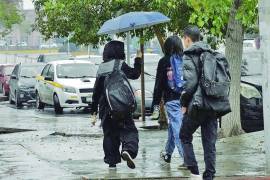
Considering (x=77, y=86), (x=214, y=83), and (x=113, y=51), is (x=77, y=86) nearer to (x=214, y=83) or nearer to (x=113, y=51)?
(x=113, y=51)

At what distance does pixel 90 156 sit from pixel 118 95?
94.4 inches

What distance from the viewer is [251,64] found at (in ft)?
71.7

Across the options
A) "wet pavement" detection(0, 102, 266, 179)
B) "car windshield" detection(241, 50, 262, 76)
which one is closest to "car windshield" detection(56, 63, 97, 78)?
"car windshield" detection(241, 50, 262, 76)

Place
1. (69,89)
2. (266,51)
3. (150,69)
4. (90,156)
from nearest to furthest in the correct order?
(266,51), (90,156), (69,89), (150,69)

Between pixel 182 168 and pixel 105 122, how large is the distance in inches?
48.3

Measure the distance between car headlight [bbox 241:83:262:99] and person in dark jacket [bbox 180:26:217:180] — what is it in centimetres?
800

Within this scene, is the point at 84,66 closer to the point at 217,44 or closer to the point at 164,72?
the point at 217,44

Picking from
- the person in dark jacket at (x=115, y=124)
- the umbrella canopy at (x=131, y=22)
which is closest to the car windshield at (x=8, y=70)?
the umbrella canopy at (x=131, y=22)

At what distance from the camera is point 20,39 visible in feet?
404

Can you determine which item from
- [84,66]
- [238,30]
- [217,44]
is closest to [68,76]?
[84,66]

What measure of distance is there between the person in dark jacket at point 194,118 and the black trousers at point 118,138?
4.22 ft

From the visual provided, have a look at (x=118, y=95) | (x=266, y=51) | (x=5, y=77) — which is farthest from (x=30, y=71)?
(x=266, y=51)

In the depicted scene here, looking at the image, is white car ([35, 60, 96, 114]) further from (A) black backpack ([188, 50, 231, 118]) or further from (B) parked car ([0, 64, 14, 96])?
(A) black backpack ([188, 50, 231, 118])

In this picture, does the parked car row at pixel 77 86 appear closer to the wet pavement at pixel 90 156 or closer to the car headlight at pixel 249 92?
the car headlight at pixel 249 92
